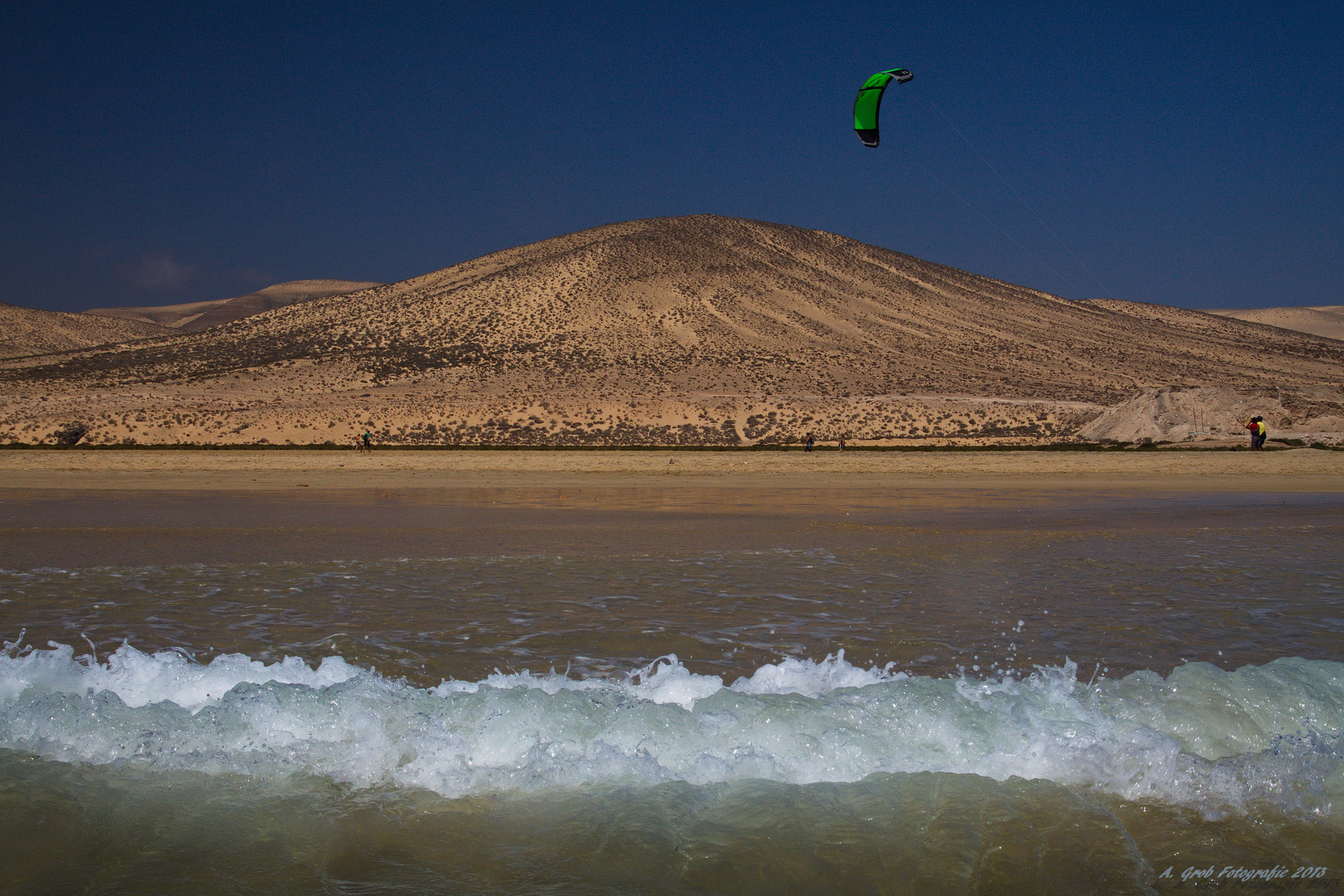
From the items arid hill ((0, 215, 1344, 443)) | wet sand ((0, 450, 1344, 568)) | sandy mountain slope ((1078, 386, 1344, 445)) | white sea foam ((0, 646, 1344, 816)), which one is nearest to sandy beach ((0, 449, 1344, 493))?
wet sand ((0, 450, 1344, 568))

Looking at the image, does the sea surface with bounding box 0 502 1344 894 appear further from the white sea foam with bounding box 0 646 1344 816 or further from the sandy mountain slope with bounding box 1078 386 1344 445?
the sandy mountain slope with bounding box 1078 386 1344 445

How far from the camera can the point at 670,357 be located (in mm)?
67250

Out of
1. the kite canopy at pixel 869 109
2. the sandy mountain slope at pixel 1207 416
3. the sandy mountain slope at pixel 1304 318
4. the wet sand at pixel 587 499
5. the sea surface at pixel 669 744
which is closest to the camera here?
the sea surface at pixel 669 744

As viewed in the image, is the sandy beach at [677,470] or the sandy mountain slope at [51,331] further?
the sandy mountain slope at [51,331]

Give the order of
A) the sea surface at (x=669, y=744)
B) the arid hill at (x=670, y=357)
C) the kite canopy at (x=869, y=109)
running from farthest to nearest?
the arid hill at (x=670, y=357) < the kite canopy at (x=869, y=109) < the sea surface at (x=669, y=744)

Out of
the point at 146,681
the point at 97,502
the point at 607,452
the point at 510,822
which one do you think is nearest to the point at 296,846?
the point at 510,822

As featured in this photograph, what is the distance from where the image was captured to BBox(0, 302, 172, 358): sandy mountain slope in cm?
11612

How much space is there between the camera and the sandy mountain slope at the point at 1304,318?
165 metres

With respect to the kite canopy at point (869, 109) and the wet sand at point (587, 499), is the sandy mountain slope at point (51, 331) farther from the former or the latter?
the kite canopy at point (869, 109)

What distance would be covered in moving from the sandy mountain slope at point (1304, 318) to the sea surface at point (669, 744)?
18437cm

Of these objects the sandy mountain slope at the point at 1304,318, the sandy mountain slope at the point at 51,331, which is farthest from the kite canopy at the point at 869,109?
the sandy mountain slope at the point at 1304,318

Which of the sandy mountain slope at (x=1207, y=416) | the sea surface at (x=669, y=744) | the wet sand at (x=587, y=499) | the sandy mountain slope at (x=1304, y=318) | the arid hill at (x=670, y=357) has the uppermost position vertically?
the sandy mountain slope at (x=1304, y=318)

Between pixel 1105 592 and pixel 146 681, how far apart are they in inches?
324

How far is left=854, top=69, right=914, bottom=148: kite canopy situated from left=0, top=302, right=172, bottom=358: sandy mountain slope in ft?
375
